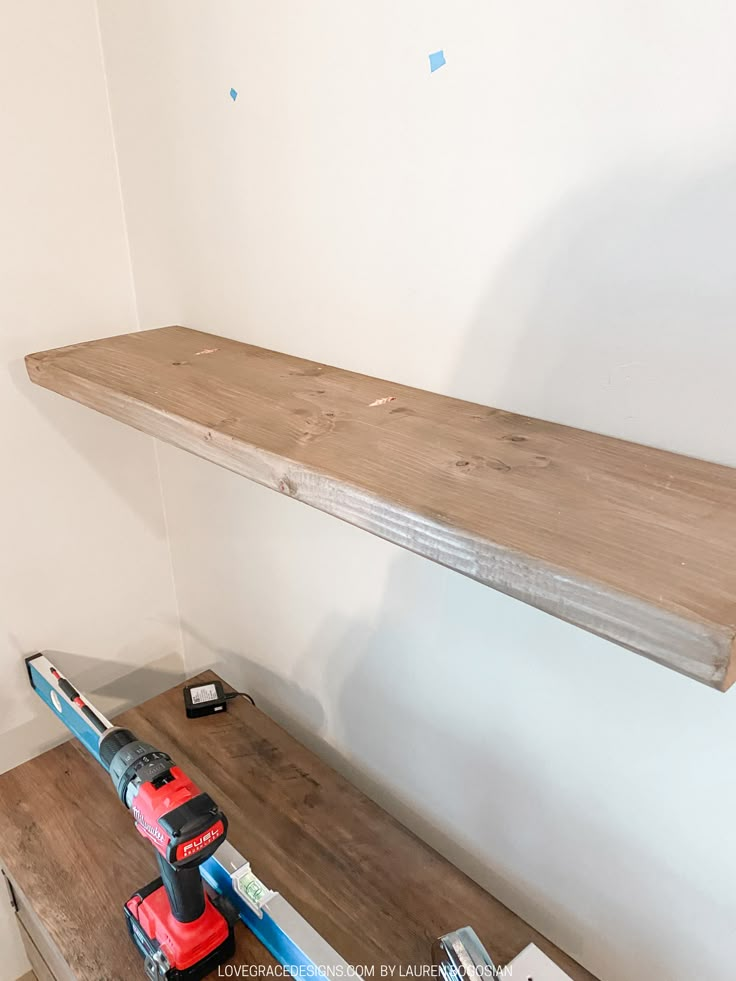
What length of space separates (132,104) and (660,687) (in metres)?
1.08

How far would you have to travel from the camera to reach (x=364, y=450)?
650 mm

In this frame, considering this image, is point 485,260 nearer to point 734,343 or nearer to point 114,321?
point 734,343

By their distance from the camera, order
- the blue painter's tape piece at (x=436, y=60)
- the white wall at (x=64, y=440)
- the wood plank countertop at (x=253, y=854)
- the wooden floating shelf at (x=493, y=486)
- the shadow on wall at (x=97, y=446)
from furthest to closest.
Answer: the shadow on wall at (x=97, y=446) → the white wall at (x=64, y=440) → the wood plank countertop at (x=253, y=854) → the blue painter's tape piece at (x=436, y=60) → the wooden floating shelf at (x=493, y=486)

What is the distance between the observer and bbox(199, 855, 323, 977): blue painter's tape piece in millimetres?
812

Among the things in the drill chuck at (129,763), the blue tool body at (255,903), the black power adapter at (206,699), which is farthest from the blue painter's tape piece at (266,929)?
the black power adapter at (206,699)

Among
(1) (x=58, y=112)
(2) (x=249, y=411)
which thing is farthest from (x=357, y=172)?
(1) (x=58, y=112)

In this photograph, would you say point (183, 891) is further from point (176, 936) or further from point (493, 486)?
point (493, 486)

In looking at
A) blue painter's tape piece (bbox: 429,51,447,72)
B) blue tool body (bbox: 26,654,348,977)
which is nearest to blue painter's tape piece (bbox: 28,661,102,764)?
blue tool body (bbox: 26,654,348,977)

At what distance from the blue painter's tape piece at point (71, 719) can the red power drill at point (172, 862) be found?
6 cm

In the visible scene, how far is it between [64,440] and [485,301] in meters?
0.82

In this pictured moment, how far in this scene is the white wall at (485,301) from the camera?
60cm

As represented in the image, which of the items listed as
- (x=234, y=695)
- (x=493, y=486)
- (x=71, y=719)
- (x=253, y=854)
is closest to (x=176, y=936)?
(x=253, y=854)

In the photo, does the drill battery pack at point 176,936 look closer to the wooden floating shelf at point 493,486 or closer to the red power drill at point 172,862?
the red power drill at point 172,862

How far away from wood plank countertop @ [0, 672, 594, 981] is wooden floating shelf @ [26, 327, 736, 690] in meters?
0.64
